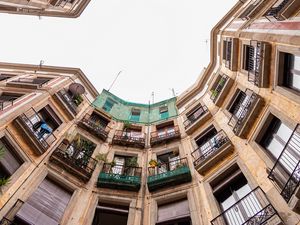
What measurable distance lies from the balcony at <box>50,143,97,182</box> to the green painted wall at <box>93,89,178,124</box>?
688 centimetres

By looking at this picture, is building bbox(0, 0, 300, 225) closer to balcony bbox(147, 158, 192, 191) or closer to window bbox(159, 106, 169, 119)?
balcony bbox(147, 158, 192, 191)

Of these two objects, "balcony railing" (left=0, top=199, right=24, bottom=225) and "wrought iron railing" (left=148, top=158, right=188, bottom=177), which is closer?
"balcony railing" (left=0, top=199, right=24, bottom=225)

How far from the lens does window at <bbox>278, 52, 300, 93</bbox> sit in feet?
35.4

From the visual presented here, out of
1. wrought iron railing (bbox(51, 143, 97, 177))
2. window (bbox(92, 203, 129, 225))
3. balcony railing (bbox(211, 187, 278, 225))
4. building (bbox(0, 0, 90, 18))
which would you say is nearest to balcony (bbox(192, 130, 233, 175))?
balcony railing (bbox(211, 187, 278, 225))

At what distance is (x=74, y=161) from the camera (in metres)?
14.4

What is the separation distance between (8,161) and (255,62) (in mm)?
12529

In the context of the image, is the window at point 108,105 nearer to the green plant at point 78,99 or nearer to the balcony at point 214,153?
the green plant at point 78,99

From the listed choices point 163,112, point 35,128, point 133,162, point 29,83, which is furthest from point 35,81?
point 163,112

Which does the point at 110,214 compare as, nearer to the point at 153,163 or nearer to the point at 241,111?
the point at 153,163

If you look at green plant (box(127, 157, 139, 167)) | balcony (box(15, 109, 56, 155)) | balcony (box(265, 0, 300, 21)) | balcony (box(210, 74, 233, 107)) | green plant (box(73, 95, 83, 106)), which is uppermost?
green plant (box(73, 95, 83, 106))

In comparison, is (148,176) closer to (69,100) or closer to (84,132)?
(84,132)

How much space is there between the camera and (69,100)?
19.0m

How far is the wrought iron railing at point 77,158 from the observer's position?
46.2ft

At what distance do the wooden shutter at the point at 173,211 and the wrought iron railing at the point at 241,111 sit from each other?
14.1 ft
